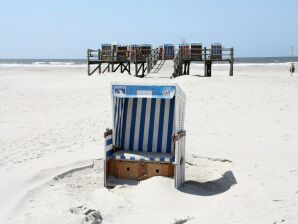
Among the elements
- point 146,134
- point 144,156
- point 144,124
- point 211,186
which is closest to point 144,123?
point 144,124

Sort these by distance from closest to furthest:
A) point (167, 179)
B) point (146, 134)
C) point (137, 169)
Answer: point (167, 179) → point (137, 169) → point (146, 134)

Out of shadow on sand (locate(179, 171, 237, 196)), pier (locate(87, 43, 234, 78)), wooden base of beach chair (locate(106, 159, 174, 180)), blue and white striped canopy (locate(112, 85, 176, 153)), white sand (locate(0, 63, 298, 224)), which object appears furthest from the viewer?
pier (locate(87, 43, 234, 78))

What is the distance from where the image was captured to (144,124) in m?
6.78

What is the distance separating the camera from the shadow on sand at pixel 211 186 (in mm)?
6113

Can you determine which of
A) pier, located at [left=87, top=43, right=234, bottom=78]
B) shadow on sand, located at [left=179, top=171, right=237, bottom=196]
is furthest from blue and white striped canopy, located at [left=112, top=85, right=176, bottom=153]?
pier, located at [left=87, top=43, right=234, bottom=78]

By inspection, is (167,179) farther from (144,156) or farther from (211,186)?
(211,186)

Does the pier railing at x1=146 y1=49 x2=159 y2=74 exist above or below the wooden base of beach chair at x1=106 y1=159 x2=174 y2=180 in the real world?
above

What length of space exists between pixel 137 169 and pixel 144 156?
0.68 ft

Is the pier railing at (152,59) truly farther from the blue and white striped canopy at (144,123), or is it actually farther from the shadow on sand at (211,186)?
the shadow on sand at (211,186)

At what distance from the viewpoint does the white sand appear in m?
5.13

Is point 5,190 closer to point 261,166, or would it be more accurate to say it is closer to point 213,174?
point 213,174

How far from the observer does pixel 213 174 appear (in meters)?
7.01

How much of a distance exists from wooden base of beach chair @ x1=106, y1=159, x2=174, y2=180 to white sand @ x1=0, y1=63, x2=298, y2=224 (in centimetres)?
16

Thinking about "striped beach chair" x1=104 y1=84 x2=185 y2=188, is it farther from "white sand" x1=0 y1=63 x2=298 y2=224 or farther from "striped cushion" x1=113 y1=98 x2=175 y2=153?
"white sand" x1=0 y1=63 x2=298 y2=224
